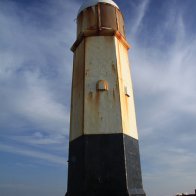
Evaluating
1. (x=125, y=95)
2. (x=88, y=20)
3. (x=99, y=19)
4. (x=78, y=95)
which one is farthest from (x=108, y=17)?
(x=78, y=95)

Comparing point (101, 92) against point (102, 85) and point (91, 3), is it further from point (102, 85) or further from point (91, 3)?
point (91, 3)

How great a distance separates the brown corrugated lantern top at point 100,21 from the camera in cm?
973

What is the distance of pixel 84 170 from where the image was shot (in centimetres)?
747

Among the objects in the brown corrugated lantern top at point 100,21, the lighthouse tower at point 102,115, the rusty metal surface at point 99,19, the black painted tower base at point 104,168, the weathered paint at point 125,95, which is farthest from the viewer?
the rusty metal surface at point 99,19

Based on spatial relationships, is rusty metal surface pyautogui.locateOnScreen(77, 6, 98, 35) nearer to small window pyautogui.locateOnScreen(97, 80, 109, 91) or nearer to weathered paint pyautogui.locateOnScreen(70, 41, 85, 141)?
weathered paint pyautogui.locateOnScreen(70, 41, 85, 141)

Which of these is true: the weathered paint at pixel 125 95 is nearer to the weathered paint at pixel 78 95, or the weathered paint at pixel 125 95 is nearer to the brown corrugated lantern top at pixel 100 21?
the brown corrugated lantern top at pixel 100 21

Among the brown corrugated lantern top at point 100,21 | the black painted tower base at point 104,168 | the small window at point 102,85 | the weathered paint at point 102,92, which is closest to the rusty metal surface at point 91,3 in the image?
the brown corrugated lantern top at point 100,21

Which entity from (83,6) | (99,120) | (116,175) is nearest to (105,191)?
(116,175)

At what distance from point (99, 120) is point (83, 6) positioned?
5.59 meters

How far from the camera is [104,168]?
293 inches

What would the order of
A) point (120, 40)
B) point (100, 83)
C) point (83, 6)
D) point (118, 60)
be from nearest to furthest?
point (100, 83)
point (118, 60)
point (120, 40)
point (83, 6)

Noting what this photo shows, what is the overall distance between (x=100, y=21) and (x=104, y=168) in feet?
19.4

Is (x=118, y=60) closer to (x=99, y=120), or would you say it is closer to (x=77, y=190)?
(x=99, y=120)

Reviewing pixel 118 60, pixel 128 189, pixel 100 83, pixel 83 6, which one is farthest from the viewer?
pixel 83 6
